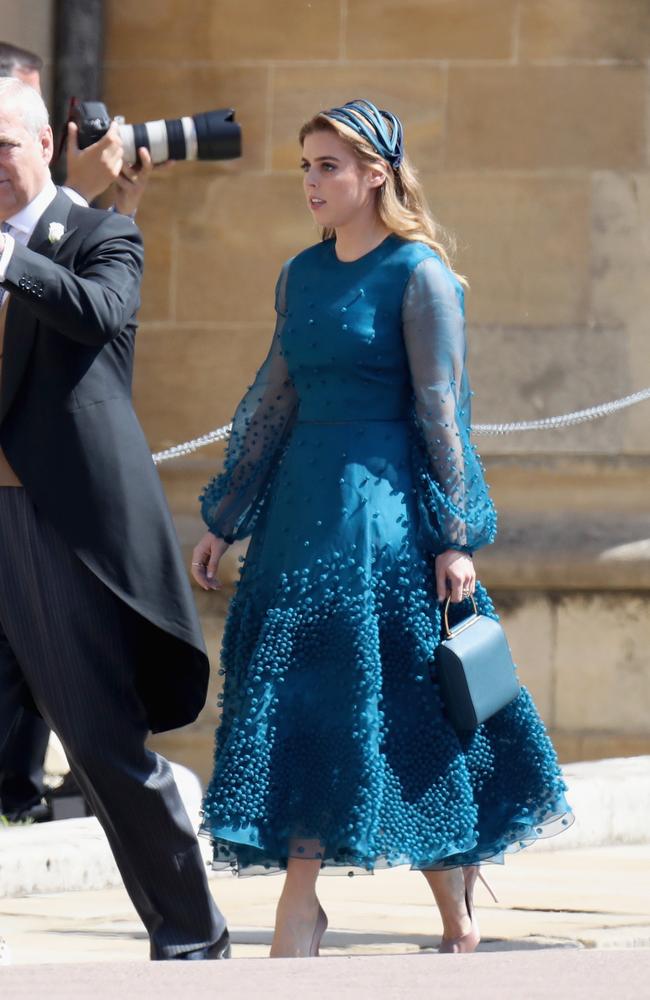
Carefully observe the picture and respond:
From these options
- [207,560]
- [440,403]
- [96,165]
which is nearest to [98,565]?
[207,560]

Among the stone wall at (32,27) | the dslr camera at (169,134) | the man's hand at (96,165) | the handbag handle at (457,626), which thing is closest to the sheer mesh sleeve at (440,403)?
the handbag handle at (457,626)

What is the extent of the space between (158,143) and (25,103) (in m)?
1.43

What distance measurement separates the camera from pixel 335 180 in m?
4.53

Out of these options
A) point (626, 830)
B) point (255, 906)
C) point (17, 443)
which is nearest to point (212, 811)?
point (17, 443)

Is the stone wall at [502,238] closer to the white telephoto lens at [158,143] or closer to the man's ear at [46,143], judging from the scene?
the white telephoto lens at [158,143]

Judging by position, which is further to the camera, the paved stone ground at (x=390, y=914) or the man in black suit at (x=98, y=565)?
the paved stone ground at (x=390, y=914)

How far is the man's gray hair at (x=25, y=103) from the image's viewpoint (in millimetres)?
4102

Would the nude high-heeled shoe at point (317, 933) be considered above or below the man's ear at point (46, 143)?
below

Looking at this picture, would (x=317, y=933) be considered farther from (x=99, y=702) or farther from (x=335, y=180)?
(x=335, y=180)

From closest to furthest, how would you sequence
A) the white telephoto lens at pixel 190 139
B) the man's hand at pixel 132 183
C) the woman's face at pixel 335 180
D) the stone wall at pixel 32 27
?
the woman's face at pixel 335 180, the man's hand at pixel 132 183, the white telephoto lens at pixel 190 139, the stone wall at pixel 32 27

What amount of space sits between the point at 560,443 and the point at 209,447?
3.83 feet

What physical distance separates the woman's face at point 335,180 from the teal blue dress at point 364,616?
95 millimetres

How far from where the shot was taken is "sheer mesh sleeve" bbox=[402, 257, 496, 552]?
4.44 metres

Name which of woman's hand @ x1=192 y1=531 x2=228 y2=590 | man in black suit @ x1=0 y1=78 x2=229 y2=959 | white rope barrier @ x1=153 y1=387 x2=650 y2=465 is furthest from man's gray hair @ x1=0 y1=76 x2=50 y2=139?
white rope barrier @ x1=153 y1=387 x2=650 y2=465
